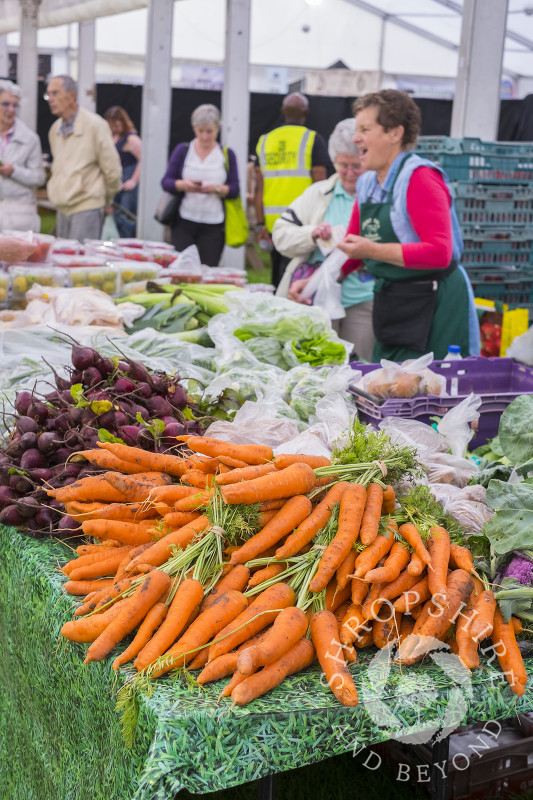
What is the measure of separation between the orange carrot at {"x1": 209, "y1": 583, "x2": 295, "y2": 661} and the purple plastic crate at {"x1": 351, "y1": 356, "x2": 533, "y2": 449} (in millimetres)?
1232

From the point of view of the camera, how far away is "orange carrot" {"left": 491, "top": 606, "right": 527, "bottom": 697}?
5.13ft

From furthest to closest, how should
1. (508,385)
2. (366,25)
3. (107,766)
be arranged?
(366,25) → (508,385) → (107,766)

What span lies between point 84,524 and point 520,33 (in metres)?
11.5

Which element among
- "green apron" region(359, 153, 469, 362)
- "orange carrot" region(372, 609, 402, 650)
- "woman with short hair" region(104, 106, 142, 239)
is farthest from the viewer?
"woman with short hair" region(104, 106, 142, 239)

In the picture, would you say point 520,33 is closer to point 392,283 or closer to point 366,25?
point 366,25

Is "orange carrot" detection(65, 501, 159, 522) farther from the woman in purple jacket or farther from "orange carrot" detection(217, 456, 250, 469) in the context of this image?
the woman in purple jacket

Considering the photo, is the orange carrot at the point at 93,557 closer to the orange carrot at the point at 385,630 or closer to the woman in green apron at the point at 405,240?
the orange carrot at the point at 385,630

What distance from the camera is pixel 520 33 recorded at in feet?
37.0

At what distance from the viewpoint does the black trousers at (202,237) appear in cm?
709

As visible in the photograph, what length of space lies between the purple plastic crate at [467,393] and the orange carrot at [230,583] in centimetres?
120

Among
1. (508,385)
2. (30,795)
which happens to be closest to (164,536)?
(30,795)

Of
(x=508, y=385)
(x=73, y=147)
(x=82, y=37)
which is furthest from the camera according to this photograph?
(x=82, y=37)

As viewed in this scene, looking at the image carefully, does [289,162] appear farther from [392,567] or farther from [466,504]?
[392,567]

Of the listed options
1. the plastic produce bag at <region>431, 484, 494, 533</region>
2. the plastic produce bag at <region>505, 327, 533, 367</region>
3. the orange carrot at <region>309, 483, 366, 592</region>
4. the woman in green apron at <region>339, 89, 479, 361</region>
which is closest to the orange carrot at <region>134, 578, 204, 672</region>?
the orange carrot at <region>309, 483, 366, 592</region>
